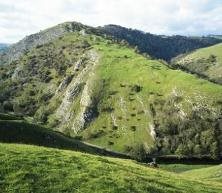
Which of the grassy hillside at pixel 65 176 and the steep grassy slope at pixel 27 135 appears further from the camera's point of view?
the steep grassy slope at pixel 27 135

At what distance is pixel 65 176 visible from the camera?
1721 inches

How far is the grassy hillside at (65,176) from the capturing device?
4141 cm

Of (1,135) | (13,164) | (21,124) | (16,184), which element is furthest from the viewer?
(21,124)

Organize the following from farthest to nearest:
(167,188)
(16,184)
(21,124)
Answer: (21,124), (167,188), (16,184)

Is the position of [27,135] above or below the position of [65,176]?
above

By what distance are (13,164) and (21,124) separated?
64373 millimetres

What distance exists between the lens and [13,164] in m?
44.0

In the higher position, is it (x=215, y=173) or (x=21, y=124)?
(x=21, y=124)

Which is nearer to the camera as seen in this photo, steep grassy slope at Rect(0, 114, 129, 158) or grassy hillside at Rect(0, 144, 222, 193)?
grassy hillside at Rect(0, 144, 222, 193)

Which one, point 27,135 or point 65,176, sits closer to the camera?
point 65,176

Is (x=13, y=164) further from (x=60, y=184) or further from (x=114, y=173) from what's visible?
(x=114, y=173)

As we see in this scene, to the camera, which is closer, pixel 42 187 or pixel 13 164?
pixel 42 187

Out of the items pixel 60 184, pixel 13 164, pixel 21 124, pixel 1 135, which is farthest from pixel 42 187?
pixel 21 124

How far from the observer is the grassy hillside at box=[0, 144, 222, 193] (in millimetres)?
41406
